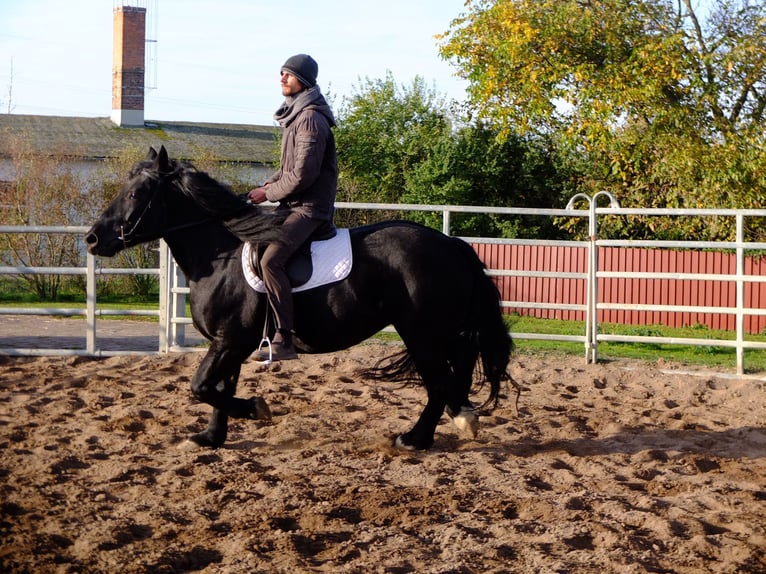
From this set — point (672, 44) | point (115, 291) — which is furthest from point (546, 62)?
point (115, 291)

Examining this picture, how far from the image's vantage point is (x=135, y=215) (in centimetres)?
601

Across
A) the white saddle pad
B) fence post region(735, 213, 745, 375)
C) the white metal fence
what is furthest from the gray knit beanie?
fence post region(735, 213, 745, 375)

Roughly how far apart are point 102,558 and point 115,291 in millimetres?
17322

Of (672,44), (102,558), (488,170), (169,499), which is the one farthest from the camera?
(488,170)

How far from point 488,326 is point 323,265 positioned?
1.29m

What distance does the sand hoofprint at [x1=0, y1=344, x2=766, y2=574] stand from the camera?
402 cm

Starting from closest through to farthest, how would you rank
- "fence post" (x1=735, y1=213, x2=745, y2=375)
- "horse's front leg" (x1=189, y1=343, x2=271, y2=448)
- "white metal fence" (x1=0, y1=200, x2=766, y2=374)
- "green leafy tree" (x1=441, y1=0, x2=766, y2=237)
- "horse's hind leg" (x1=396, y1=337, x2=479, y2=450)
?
"horse's front leg" (x1=189, y1=343, x2=271, y2=448), "horse's hind leg" (x1=396, y1=337, x2=479, y2=450), "fence post" (x1=735, y1=213, x2=745, y2=375), "white metal fence" (x1=0, y1=200, x2=766, y2=374), "green leafy tree" (x1=441, y1=0, x2=766, y2=237)

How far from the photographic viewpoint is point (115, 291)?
67.1 feet

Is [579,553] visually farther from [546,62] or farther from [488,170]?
[488,170]

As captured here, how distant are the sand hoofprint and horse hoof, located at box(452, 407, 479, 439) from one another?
5.1 inches

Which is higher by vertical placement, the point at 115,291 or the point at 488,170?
the point at 488,170

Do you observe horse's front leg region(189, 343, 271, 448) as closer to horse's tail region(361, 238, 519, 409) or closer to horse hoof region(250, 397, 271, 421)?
horse hoof region(250, 397, 271, 421)

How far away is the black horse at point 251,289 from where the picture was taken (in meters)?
5.98

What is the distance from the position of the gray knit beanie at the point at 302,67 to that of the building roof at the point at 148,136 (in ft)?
81.4
